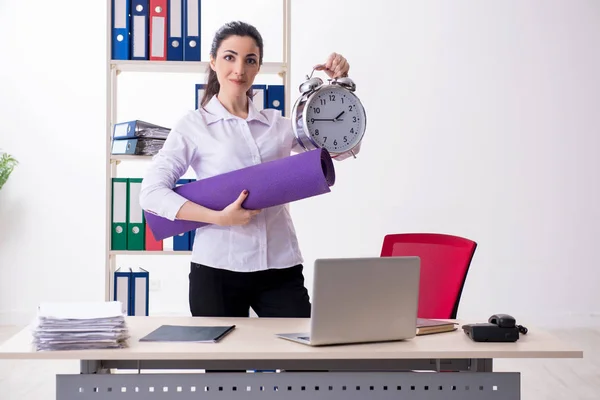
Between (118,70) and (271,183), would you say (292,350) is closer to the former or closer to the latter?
(271,183)

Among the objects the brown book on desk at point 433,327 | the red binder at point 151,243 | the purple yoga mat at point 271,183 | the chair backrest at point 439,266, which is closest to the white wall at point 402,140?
the red binder at point 151,243

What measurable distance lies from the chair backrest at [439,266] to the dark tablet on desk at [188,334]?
89 centimetres

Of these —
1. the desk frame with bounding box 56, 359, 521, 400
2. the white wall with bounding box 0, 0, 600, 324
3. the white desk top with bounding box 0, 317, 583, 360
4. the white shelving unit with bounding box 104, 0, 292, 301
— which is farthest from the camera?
A: the white wall with bounding box 0, 0, 600, 324

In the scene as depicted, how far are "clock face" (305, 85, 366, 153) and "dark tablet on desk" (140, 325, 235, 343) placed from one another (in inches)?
26.5

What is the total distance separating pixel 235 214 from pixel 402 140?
12.7 ft

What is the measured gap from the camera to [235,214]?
2.28 m

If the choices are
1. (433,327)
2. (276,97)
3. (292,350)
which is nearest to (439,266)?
(433,327)

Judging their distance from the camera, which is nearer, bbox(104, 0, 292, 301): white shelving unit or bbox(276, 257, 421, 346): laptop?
bbox(276, 257, 421, 346): laptop

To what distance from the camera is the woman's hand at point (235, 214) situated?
2.27 m

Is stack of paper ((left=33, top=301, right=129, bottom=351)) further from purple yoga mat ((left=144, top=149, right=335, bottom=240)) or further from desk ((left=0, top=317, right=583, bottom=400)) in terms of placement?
purple yoga mat ((left=144, top=149, right=335, bottom=240))

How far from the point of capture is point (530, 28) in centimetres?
609

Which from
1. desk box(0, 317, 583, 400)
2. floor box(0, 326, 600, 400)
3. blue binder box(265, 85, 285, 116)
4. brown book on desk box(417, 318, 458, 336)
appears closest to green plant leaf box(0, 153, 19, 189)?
floor box(0, 326, 600, 400)

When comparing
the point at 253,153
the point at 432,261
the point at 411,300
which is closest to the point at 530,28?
the point at 432,261

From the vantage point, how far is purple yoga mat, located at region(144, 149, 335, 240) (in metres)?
2.24
